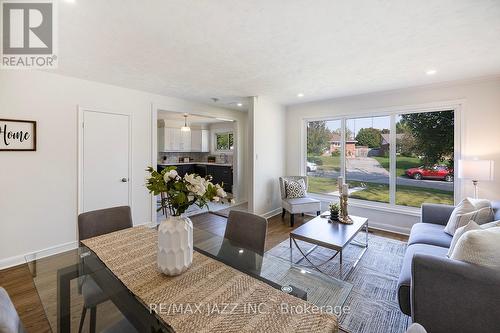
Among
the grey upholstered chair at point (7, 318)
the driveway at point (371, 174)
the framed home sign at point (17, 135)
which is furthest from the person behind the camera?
the driveway at point (371, 174)

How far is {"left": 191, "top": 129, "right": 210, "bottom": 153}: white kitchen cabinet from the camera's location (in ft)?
26.6

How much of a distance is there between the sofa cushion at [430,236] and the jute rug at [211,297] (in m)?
2.02

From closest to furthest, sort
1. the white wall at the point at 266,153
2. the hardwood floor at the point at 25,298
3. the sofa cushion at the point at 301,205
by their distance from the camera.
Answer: the hardwood floor at the point at 25,298 → the sofa cushion at the point at 301,205 → the white wall at the point at 266,153

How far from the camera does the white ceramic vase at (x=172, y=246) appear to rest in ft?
4.04

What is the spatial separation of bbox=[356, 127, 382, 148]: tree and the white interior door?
4.25 m

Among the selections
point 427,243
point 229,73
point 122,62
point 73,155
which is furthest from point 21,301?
point 427,243

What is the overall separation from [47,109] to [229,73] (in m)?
2.43

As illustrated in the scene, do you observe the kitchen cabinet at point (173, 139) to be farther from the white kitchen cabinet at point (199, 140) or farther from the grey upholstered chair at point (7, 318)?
the grey upholstered chair at point (7, 318)

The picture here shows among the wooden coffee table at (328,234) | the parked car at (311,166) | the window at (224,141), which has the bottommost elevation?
the wooden coffee table at (328,234)

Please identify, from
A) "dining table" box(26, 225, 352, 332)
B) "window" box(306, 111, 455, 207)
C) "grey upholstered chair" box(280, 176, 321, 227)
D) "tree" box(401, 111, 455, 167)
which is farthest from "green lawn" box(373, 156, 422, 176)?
"dining table" box(26, 225, 352, 332)

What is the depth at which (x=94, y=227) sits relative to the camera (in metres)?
1.95

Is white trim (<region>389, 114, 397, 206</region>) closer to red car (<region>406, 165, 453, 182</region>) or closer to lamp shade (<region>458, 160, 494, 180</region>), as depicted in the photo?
red car (<region>406, 165, 453, 182</region>)

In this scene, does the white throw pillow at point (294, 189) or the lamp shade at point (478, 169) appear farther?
the white throw pillow at point (294, 189)

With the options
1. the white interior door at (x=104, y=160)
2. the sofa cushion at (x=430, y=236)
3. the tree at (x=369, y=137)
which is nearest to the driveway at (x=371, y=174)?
the tree at (x=369, y=137)
